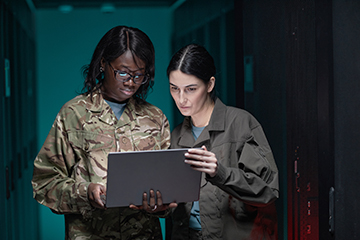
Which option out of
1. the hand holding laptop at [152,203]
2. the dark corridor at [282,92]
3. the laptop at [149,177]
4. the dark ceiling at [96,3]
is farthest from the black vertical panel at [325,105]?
the dark ceiling at [96,3]

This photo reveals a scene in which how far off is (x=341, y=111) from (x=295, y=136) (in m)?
0.51

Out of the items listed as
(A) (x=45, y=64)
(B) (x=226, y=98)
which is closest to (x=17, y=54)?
(A) (x=45, y=64)

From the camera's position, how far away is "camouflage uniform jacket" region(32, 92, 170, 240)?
6.07 feet

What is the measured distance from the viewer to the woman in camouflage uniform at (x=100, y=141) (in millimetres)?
1855

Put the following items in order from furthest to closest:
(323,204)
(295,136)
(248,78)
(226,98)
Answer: (226,98), (248,78), (295,136), (323,204)

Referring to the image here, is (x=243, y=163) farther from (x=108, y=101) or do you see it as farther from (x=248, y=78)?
(x=248, y=78)

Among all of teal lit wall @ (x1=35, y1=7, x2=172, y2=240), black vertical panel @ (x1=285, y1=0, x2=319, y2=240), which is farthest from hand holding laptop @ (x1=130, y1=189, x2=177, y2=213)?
teal lit wall @ (x1=35, y1=7, x2=172, y2=240)

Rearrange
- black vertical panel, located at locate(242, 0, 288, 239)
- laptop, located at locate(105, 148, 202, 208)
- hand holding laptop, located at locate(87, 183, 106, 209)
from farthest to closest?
black vertical panel, located at locate(242, 0, 288, 239)
hand holding laptop, located at locate(87, 183, 106, 209)
laptop, located at locate(105, 148, 202, 208)

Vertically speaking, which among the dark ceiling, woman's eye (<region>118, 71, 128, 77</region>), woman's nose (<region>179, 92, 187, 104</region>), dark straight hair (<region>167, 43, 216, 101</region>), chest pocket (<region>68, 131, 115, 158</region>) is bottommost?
chest pocket (<region>68, 131, 115, 158</region>)

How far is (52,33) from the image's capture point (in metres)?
3.13

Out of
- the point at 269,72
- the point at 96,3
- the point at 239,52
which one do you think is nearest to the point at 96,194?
the point at 269,72

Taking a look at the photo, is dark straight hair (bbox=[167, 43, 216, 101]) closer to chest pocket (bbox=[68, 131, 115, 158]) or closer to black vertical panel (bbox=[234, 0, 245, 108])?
chest pocket (bbox=[68, 131, 115, 158])

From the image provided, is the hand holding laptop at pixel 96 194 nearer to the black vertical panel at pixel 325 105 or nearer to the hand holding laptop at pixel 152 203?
the hand holding laptop at pixel 152 203

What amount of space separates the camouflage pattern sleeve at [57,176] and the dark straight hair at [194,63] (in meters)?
0.62
